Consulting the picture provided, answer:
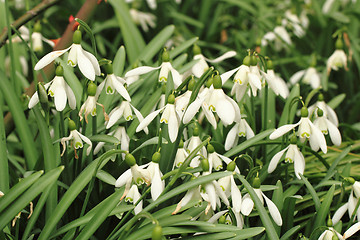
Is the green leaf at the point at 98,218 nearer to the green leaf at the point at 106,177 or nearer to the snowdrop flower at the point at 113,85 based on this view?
the green leaf at the point at 106,177

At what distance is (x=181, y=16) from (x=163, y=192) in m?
2.40

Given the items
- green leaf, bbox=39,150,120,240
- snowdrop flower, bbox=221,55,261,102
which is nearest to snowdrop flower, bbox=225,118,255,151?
snowdrop flower, bbox=221,55,261,102

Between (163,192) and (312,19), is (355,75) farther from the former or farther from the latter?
(163,192)

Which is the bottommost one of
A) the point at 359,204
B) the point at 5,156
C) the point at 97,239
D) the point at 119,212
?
the point at 359,204

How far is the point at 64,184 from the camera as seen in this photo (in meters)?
1.76

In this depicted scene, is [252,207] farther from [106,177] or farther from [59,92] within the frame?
[59,92]

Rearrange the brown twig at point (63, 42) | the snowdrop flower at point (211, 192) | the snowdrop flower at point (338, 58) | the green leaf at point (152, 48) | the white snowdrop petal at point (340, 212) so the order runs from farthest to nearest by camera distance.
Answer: the snowdrop flower at point (338, 58) → the green leaf at point (152, 48) → the brown twig at point (63, 42) → the white snowdrop petal at point (340, 212) → the snowdrop flower at point (211, 192)

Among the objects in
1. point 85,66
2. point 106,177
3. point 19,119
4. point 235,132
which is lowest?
point 235,132

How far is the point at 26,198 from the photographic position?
1458 mm

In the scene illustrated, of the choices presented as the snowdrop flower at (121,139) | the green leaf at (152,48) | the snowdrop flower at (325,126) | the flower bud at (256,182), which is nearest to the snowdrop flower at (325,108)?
the snowdrop flower at (325,126)

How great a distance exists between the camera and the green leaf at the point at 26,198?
1.44 m

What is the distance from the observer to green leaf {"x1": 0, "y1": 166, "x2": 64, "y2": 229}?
144cm

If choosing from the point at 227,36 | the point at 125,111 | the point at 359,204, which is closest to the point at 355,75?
the point at 227,36

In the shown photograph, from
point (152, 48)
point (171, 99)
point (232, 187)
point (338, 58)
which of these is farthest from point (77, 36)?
point (338, 58)
